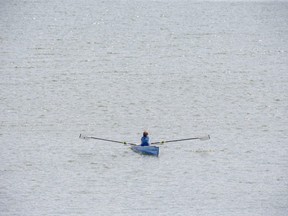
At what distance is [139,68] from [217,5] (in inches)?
943

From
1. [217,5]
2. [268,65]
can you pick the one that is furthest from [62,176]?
[217,5]

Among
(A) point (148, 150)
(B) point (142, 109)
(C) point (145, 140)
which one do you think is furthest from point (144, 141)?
(B) point (142, 109)

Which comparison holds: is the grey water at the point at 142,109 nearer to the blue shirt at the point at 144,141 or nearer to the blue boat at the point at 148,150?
the blue boat at the point at 148,150

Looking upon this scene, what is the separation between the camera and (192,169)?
34281 millimetres

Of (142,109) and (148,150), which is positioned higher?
(142,109)

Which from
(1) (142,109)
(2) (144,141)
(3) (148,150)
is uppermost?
(1) (142,109)

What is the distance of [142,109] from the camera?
4216cm

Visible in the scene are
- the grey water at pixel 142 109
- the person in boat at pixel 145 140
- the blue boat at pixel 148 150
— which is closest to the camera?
the grey water at pixel 142 109

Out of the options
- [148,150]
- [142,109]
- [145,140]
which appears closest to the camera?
[148,150]

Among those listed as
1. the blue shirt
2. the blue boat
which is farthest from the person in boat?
the blue boat

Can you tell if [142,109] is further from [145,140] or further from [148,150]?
[148,150]

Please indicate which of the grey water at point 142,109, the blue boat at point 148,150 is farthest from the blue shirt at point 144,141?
the grey water at point 142,109

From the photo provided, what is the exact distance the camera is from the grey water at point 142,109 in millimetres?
31703

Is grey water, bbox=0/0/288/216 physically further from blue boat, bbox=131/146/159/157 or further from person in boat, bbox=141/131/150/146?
person in boat, bbox=141/131/150/146
